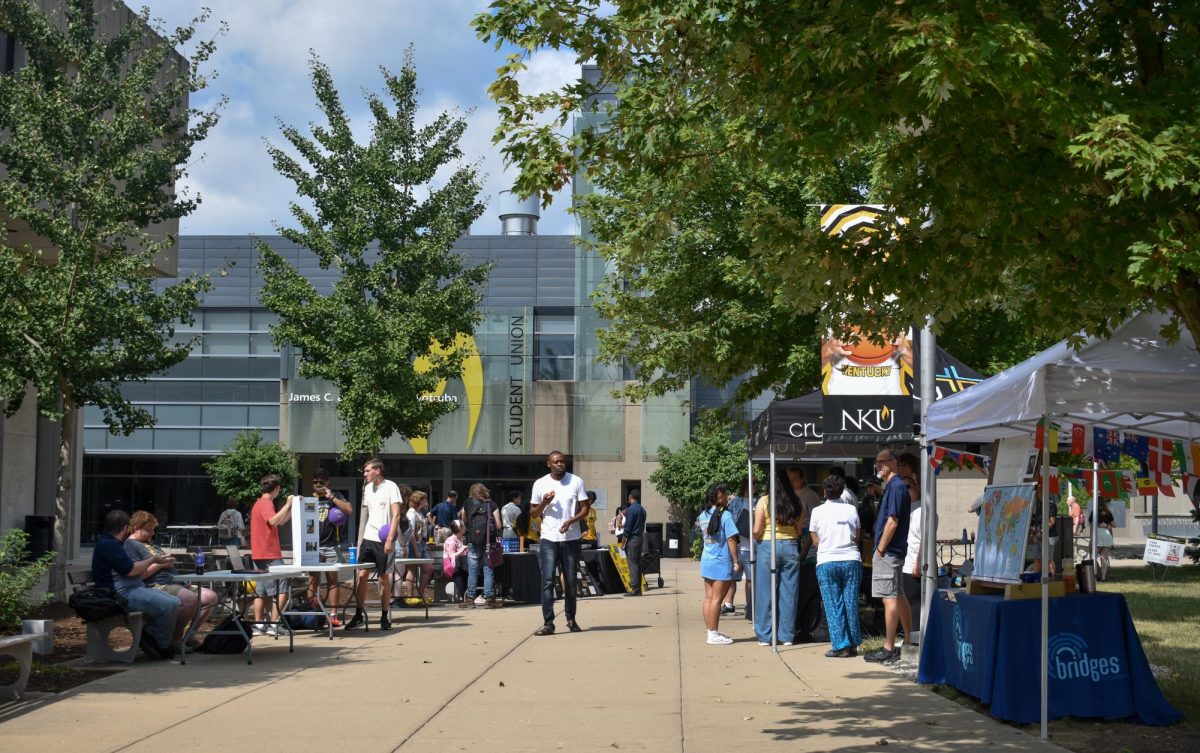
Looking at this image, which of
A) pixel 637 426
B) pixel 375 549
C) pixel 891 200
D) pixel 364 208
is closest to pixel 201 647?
pixel 375 549

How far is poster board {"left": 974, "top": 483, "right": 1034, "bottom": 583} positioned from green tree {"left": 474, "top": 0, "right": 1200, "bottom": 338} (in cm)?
146

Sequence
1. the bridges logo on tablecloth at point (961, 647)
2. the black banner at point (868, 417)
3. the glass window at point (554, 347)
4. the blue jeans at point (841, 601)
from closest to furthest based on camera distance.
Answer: the bridges logo on tablecloth at point (961, 647), the black banner at point (868, 417), the blue jeans at point (841, 601), the glass window at point (554, 347)

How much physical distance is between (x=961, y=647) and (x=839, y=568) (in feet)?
9.59

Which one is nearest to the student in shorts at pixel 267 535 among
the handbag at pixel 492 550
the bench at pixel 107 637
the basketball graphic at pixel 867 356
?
the bench at pixel 107 637

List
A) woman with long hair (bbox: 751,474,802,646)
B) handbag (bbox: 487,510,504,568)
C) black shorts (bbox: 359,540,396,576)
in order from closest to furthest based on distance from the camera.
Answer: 1. woman with long hair (bbox: 751,474,802,646)
2. black shorts (bbox: 359,540,396,576)
3. handbag (bbox: 487,510,504,568)

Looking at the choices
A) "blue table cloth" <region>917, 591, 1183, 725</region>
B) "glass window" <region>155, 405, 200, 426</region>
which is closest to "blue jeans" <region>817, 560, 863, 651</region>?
"blue table cloth" <region>917, 591, 1183, 725</region>

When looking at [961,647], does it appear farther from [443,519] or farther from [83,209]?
[443,519]

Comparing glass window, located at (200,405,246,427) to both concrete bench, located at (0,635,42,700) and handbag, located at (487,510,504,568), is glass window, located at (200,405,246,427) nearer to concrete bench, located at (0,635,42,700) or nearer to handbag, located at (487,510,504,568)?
handbag, located at (487,510,504,568)

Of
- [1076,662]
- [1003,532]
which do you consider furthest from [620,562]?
[1076,662]

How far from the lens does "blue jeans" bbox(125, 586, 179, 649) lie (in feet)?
37.7

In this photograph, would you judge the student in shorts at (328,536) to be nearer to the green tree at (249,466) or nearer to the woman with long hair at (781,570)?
the woman with long hair at (781,570)

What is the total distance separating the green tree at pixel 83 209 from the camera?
623 inches

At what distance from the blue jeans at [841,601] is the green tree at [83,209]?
9.31 metres

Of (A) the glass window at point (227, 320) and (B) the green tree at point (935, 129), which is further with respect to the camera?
(A) the glass window at point (227, 320)
